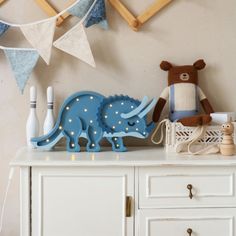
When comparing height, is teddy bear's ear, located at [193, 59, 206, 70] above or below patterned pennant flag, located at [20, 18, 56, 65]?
below

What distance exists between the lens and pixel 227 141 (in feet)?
4.42

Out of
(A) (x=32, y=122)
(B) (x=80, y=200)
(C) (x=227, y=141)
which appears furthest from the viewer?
(A) (x=32, y=122)

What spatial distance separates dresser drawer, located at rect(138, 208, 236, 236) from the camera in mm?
1254

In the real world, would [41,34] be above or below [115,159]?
above

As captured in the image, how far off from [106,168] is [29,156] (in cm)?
26

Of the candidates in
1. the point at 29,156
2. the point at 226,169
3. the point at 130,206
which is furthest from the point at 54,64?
the point at 226,169

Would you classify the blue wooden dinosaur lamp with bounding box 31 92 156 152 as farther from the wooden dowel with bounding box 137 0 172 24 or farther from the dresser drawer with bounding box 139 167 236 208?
the wooden dowel with bounding box 137 0 172 24

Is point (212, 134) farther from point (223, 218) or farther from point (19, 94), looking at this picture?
point (19, 94)

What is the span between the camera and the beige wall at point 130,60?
5.02 feet

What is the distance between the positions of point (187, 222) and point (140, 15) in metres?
0.79

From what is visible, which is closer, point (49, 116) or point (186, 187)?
point (186, 187)

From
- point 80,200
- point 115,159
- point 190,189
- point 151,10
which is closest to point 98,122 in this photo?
point 115,159

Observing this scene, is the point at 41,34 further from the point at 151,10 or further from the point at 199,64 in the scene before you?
the point at 199,64

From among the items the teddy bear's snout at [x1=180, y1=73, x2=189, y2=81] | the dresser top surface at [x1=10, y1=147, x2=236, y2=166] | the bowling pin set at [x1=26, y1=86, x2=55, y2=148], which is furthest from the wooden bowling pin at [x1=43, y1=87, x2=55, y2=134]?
the teddy bear's snout at [x1=180, y1=73, x2=189, y2=81]
